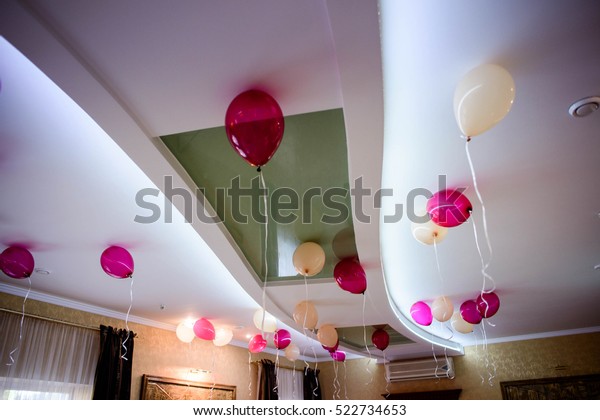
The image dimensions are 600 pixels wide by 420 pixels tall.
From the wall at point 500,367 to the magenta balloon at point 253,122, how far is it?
6.47m

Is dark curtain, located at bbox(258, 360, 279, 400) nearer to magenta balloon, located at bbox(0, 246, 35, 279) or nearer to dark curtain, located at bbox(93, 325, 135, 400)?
dark curtain, located at bbox(93, 325, 135, 400)

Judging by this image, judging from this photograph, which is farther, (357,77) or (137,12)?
(357,77)

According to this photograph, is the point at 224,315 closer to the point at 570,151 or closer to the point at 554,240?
the point at 554,240

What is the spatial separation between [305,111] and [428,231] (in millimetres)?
1364

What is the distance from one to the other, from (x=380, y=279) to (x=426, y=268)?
65cm

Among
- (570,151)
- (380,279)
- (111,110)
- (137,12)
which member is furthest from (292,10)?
(380,279)

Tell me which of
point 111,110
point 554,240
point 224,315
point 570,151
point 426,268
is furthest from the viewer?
point 224,315

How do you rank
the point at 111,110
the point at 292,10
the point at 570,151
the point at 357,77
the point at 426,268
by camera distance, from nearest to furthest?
1. the point at 292,10
2. the point at 357,77
3. the point at 111,110
4. the point at 570,151
5. the point at 426,268

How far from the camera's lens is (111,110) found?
1854 millimetres

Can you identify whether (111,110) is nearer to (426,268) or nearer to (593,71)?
(593,71)

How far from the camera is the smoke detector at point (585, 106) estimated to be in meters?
2.07

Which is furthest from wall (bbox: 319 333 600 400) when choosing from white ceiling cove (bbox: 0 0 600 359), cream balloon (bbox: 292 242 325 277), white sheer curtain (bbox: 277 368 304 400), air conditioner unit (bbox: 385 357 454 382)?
cream balloon (bbox: 292 242 325 277)

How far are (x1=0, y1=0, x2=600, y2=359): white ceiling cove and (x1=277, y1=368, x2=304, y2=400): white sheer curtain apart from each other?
161 inches

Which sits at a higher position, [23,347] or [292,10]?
[292,10]
